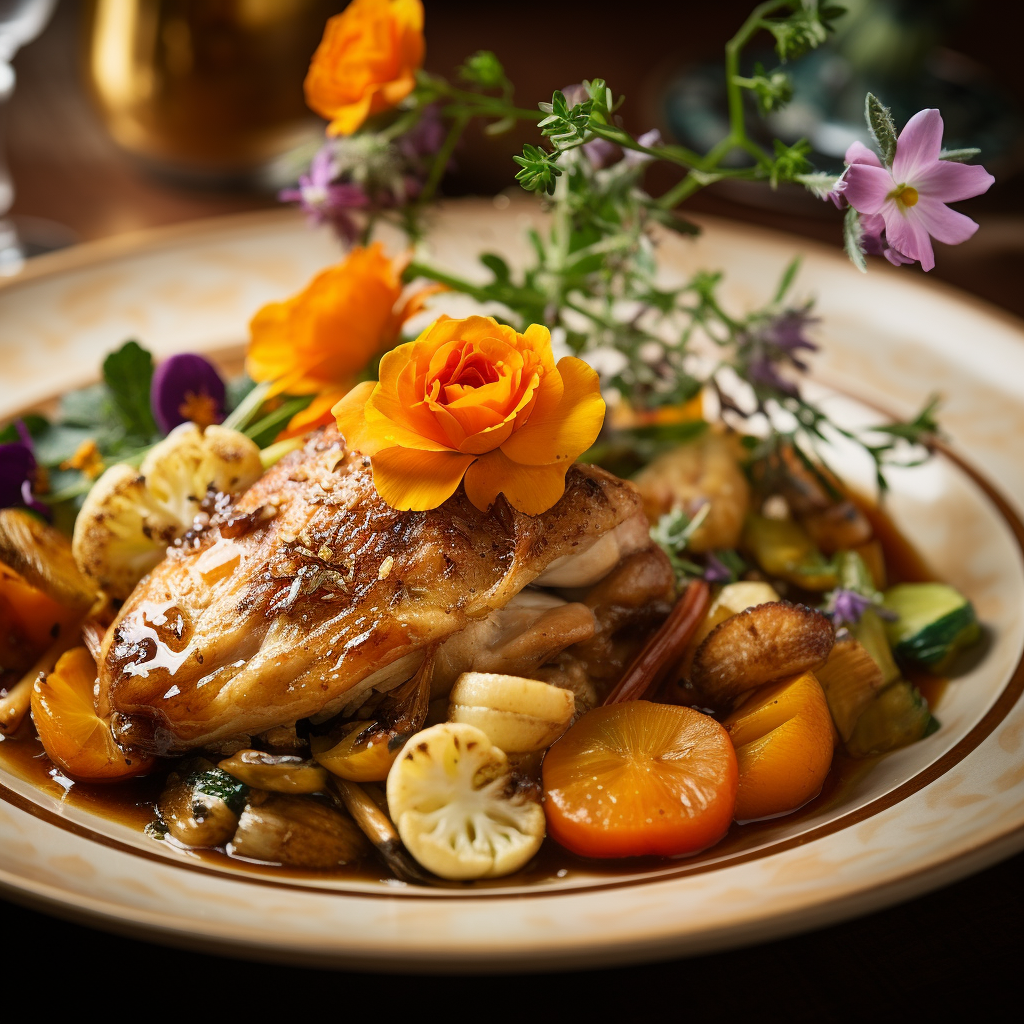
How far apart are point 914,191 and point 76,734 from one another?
187 cm

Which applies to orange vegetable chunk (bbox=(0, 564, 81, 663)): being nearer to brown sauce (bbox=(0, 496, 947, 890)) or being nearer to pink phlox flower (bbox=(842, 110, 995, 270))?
brown sauce (bbox=(0, 496, 947, 890))

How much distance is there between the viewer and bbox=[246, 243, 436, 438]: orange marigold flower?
266 centimetres

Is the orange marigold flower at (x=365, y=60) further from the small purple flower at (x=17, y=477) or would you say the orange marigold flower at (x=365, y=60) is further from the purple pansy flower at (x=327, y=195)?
the small purple flower at (x=17, y=477)

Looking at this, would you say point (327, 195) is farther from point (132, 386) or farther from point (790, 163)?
point (790, 163)

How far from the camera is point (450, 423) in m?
2.03

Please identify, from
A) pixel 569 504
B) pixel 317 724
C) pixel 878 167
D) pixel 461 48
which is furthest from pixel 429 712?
pixel 461 48

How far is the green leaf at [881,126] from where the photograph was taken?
6.66ft

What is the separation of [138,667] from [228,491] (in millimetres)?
482

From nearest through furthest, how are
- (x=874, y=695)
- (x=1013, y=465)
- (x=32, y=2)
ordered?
(x=874, y=695), (x=1013, y=465), (x=32, y=2)

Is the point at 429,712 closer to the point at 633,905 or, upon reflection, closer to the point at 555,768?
the point at 555,768

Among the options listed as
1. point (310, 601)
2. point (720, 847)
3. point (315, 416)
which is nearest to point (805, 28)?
point (315, 416)

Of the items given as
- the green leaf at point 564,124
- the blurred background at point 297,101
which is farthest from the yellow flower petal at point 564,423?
the blurred background at point 297,101

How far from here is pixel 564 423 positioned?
2.10 meters

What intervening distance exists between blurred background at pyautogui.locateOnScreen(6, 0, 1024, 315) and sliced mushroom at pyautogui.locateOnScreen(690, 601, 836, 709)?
1766mm
